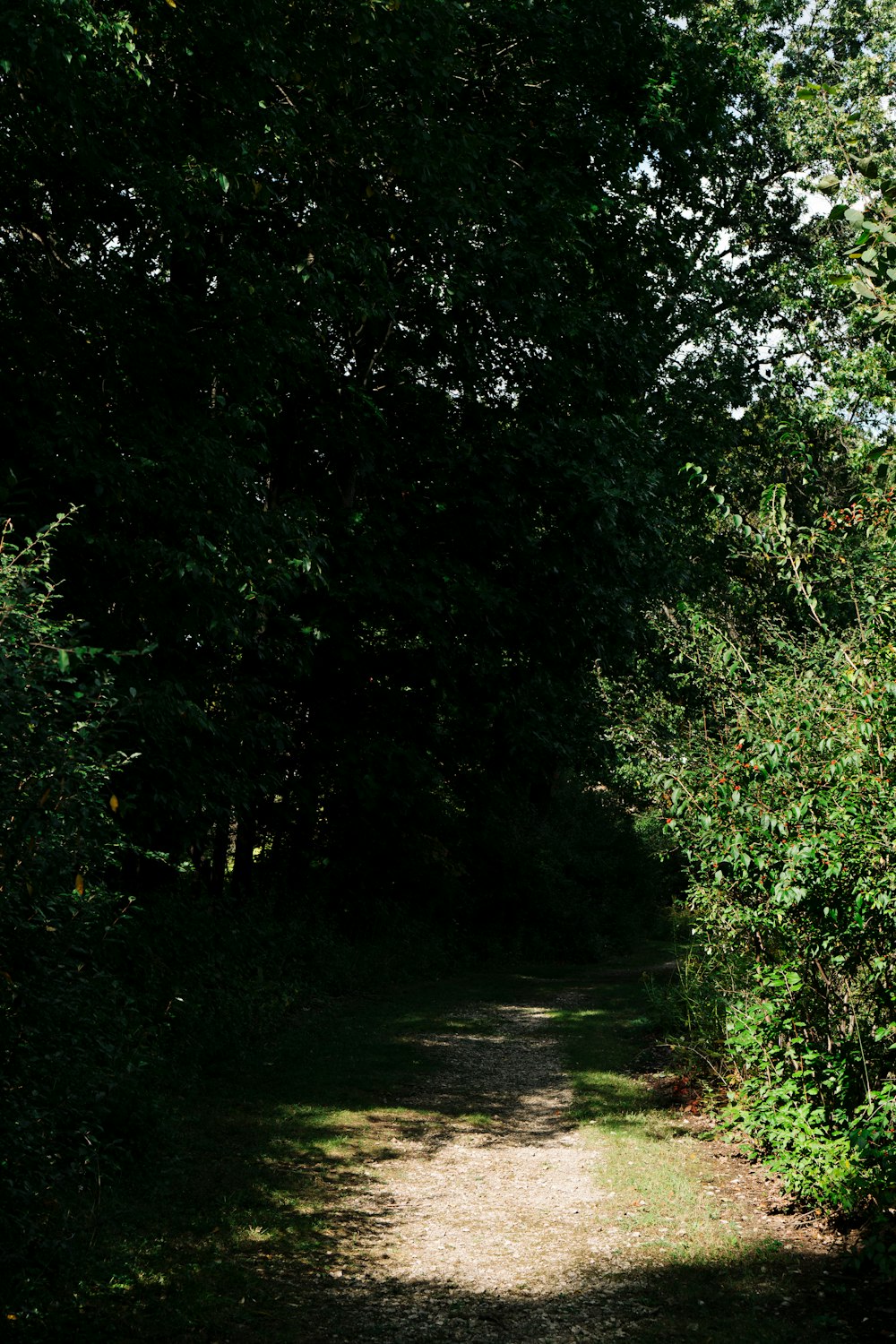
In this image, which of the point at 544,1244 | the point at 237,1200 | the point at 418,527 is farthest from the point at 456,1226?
the point at 418,527

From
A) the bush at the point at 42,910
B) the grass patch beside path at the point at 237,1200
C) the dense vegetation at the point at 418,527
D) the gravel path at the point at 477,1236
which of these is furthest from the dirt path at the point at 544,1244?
the bush at the point at 42,910

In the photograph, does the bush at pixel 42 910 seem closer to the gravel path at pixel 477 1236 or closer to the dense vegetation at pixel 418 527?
the dense vegetation at pixel 418 527

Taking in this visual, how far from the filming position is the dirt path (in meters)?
5.10

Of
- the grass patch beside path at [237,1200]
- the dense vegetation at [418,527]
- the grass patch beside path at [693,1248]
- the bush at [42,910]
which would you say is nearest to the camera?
the bush at [42,910]

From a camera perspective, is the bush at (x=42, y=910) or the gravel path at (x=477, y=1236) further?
the gravel path at (x=477, y=1236)

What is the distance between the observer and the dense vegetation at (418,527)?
5.64 m

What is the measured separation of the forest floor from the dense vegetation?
0.49 metres

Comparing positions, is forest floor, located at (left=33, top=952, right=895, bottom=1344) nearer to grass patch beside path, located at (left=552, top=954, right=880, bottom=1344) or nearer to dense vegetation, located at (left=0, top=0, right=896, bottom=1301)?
grass patch beside path, located at (left=552, top=954, right=880, bottom=1344)

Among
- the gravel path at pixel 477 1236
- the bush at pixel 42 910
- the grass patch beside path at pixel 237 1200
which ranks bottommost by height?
the gravel path at pixel 477 1236

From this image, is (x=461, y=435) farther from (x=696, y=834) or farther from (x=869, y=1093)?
(x=869, y=1093)

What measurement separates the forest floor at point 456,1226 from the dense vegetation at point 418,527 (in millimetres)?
491

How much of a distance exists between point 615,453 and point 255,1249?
1056cm

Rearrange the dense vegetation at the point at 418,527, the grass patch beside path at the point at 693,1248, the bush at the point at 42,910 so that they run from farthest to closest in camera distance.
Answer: the dense vegetation at the point at 418,527 < the grass patch beside path at the point at 693,1248 < the bush at the point at 42,910

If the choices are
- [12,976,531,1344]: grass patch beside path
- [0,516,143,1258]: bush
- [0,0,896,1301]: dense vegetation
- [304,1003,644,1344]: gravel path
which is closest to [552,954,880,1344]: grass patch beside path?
[304,1003,644,1344]: gravel path
